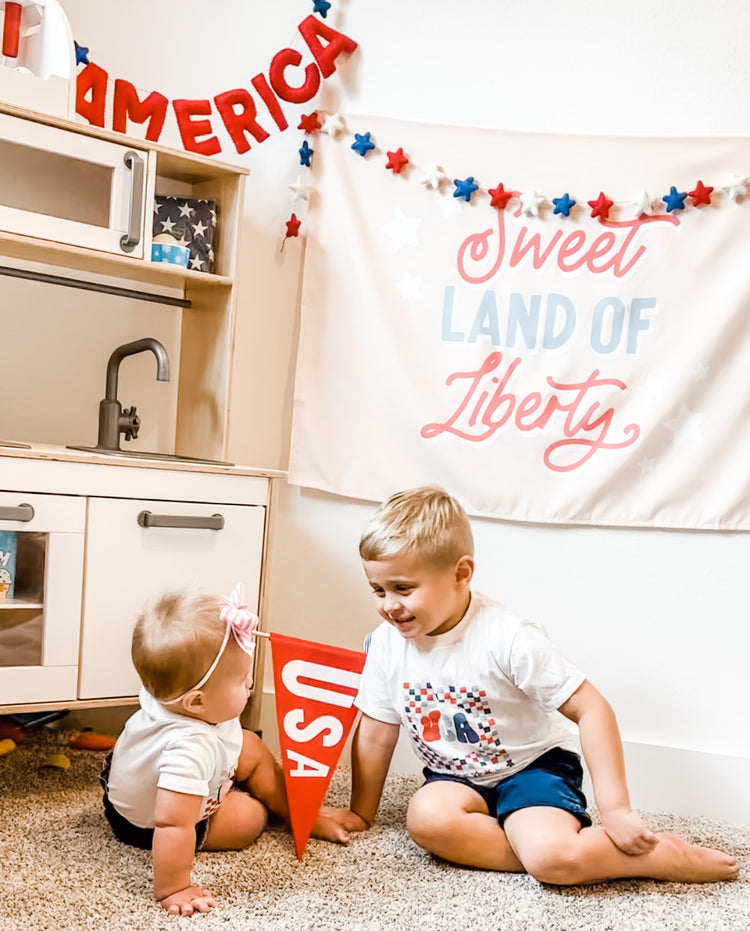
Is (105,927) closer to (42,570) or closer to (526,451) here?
(42,570)

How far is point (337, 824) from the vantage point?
4.82ft

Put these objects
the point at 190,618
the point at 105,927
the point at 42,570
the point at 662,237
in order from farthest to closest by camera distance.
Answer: the point at 662,237
the point at 42,570
the point at 190,618
the point at 105,927

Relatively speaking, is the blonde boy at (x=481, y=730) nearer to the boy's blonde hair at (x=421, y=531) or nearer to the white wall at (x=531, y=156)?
the boy's blonde hair at (x=421, y=531)

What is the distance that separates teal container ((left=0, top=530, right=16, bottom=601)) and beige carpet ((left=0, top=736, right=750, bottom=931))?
0.35 m

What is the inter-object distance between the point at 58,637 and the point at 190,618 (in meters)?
0.41

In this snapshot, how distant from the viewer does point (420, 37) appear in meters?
1.96

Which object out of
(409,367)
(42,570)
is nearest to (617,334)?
(409,367)

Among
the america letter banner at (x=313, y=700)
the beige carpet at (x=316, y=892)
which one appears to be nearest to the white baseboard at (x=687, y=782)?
the beige carpet at (x=316, y=892)

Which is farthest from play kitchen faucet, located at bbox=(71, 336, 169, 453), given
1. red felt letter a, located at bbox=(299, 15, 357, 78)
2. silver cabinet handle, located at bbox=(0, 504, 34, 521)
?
red felt letter a, located at bbox=(299, 15, 357, 78)

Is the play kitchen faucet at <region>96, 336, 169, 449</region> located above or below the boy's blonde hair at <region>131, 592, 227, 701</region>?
above

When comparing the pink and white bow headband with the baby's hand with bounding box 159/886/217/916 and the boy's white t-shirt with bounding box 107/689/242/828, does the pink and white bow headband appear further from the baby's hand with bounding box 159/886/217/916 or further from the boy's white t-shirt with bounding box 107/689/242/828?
the baby's hand with bounding box 159/886/217/916

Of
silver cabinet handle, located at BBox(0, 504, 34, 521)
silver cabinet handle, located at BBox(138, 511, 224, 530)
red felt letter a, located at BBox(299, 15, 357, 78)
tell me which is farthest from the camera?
red felt letter a, located at BBox(299, 15, 357, 78)

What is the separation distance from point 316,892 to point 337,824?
209 mm

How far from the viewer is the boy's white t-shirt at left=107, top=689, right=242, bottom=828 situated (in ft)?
4.10
